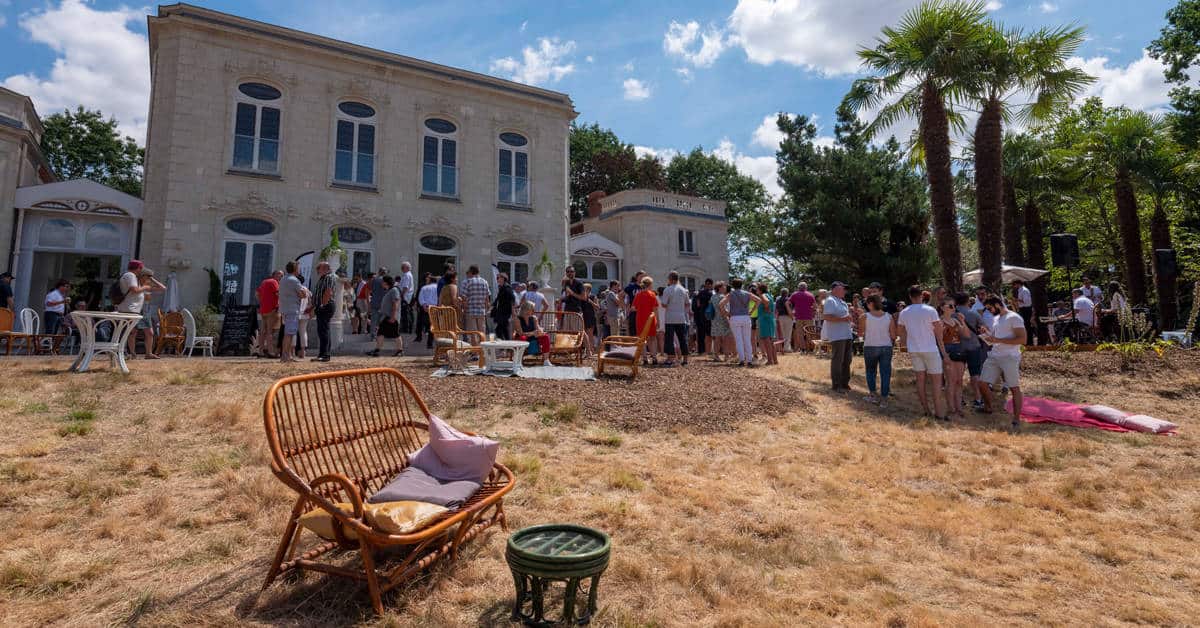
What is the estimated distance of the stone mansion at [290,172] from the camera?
1608 centimetres

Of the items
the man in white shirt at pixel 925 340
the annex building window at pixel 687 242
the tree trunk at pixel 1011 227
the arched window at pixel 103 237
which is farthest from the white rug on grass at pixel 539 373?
the tree trunk at pixel 1011 227

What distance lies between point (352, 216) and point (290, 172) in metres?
2.08

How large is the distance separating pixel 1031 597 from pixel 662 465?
107 inches

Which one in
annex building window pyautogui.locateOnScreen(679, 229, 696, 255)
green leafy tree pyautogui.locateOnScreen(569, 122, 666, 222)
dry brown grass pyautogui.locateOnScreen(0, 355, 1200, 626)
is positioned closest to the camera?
dry brown grass pyautogui.locateOnScreen(0, 355, 1200, 626)

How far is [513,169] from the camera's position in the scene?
845 inches

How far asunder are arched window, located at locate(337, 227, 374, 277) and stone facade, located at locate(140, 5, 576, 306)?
0.04 metres

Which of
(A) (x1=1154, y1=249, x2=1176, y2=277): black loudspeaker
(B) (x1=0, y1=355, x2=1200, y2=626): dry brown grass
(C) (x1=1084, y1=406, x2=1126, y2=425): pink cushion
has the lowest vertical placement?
(B) (x1=0, y1=355, x2=1200, y2=626): dry brown grass

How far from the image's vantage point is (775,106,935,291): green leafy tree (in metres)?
24.7

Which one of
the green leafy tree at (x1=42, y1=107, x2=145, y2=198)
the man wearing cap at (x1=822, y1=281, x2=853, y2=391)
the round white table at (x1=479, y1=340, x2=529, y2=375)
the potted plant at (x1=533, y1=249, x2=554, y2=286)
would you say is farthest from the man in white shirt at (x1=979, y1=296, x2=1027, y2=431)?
the green leafy tree at (x1=42, y1=107, x2=145, y2=198)

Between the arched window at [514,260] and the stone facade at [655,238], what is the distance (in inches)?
133

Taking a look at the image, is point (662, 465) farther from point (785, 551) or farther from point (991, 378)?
point (991, 378)

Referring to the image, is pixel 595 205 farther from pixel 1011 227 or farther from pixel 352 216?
pixel 1011 227

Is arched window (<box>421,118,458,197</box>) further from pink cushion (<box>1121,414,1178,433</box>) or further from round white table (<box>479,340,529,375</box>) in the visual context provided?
pink cushion (<box>1121,414,1178,433</box>)

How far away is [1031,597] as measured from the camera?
10.2ft
